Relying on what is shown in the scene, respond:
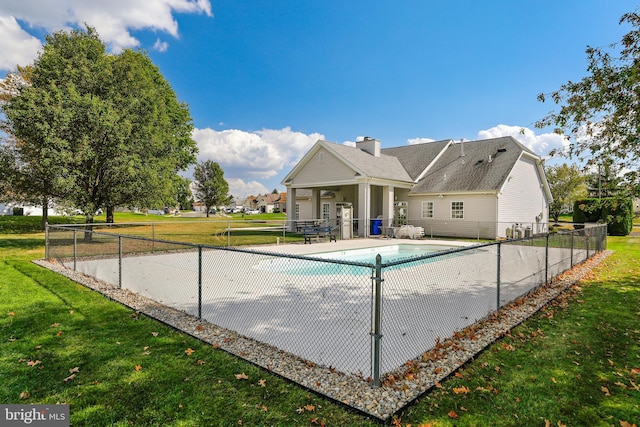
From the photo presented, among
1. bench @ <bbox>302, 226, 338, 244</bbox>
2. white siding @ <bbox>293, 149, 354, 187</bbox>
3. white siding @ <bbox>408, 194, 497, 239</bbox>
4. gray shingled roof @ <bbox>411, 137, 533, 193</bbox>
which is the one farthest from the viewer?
white siding @ <bbox>293, 149, 354, 187</bbox>

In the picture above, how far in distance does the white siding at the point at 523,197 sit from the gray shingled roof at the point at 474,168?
0.78 metres

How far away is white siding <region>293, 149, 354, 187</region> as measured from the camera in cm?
2133

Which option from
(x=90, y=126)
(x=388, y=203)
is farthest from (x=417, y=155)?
(x=90, y=126)

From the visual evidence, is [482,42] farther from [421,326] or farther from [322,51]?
[421,326]

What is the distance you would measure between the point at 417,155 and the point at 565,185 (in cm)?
2140

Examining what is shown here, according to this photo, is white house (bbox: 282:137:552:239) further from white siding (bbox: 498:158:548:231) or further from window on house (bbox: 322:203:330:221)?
window on house (bbox: 322:203:330:221)

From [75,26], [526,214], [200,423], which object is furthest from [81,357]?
[526,214]

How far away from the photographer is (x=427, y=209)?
2239cm

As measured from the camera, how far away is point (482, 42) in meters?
12.9

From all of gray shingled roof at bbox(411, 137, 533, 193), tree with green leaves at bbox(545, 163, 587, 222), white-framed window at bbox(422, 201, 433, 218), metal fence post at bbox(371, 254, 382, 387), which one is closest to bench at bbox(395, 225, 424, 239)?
white-framed window at bbox(422, 201, 433, 218)

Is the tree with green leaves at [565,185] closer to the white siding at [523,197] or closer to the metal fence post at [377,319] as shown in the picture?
the white siding at [523,197]

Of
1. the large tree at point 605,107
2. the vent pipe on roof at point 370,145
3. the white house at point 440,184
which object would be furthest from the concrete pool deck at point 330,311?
the vent pipe on roof at point 370,145

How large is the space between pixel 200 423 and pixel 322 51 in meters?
16.0

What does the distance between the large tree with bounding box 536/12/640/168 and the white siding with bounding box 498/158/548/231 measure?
1292 cm
